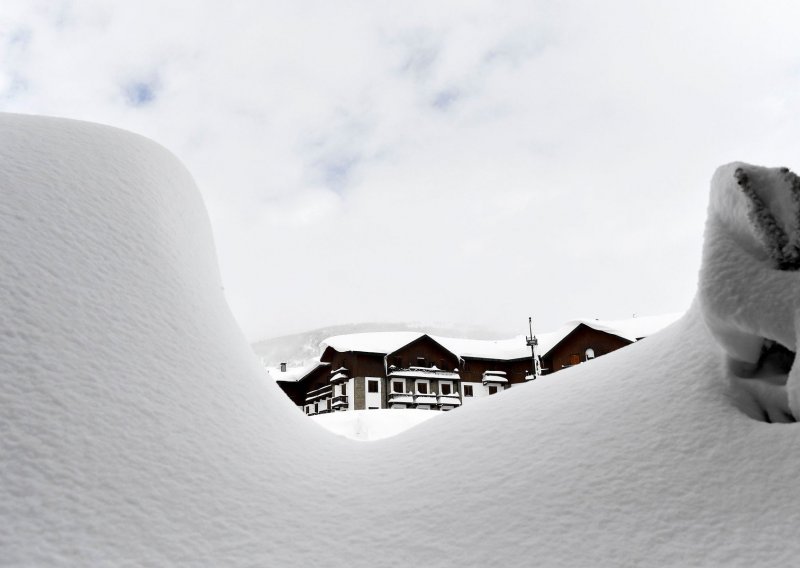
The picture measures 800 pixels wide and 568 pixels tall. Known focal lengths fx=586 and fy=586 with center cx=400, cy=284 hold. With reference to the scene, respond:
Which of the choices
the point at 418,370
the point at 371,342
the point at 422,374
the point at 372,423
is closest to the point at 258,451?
the point at 372,423

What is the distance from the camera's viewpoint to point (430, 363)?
32812mm

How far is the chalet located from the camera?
31062mm

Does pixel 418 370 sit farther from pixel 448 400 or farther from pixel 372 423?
pixel 372 423

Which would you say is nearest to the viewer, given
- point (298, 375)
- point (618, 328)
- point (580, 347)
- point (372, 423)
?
point (372, 423)

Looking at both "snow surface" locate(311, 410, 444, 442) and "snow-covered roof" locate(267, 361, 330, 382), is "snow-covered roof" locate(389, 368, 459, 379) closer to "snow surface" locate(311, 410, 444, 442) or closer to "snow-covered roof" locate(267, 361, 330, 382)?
"snow-covered roof" locate(267, 361, 330, 382)

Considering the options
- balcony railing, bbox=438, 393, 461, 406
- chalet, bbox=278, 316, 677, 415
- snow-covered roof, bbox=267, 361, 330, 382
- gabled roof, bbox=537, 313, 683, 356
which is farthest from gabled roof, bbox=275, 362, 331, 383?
gabled roof, bbox=537, 313, 683, 356

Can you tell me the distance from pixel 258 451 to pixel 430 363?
97.1 ft

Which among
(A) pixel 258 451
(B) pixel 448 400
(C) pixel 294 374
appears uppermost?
(C) pixel 294 374

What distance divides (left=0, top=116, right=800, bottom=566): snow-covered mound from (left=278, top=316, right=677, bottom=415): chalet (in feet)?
82.3

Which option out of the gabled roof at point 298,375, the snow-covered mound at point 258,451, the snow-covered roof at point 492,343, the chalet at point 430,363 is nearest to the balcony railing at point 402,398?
the chalet at point 430,363

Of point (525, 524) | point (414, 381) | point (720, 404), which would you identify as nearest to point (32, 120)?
point (525, 524)

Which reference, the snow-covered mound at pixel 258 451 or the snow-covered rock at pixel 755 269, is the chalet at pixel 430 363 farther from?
the snow-covered rock at pixel 755 269

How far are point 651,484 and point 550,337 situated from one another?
32923mm

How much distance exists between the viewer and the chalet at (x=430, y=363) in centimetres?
3106
